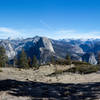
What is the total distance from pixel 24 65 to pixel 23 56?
5461 millimetres

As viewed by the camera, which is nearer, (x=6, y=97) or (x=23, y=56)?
(x=6, y=97)

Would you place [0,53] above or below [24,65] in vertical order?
above

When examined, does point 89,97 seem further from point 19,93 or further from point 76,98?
point 19,93

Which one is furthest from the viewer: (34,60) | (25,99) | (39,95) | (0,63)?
(34,60)

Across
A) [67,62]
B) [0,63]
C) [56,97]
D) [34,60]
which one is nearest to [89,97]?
[56,97]

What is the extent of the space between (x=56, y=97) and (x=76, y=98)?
5.18 feet

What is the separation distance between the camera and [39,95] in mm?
14102

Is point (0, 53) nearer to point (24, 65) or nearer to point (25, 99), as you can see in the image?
point (24, 65)

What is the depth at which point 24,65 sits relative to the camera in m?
82.8

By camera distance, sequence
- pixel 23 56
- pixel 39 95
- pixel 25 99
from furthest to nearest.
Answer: pixel 23 56
pixel 39 95
pixel 25 99

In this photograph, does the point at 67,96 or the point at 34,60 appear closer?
the point at 67,96

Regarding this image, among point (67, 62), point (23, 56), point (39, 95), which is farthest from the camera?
point (23, 56)

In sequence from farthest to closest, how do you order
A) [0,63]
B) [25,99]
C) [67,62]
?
[0,63] < [67,62] < [25,99]

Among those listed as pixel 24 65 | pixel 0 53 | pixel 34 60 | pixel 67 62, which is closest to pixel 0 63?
pixel 0 53
